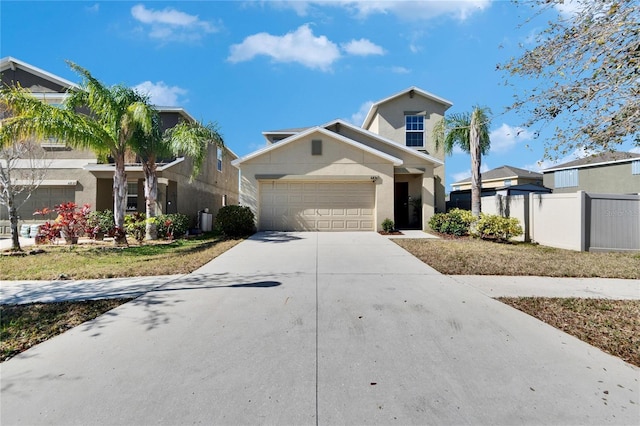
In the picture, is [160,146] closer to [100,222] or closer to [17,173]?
[100,222]

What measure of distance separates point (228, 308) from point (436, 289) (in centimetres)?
375

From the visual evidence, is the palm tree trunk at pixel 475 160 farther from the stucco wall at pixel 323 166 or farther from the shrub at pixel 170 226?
the shrub at pixel 170 226

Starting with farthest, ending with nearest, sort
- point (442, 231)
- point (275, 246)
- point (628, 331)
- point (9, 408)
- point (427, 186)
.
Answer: point (427, 186), point (442, 231), point (275, 246), point (628, 331), point (9, 408)

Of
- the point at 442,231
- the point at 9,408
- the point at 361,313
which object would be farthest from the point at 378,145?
the point at 9,408

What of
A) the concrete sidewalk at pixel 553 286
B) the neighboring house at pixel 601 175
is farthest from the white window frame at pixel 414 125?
the concrete sidewalk at pixel 553 286

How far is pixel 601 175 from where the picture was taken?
78.4 ft

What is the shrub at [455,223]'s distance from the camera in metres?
14.0

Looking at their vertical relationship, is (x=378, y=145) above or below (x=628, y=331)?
above

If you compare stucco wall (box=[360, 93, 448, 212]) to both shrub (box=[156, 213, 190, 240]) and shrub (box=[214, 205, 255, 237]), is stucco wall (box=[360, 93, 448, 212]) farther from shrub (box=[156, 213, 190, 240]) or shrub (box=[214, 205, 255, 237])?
shrub (box=[156, 213, 190, 240])

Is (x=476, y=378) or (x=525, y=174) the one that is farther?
(x=525, y=174)

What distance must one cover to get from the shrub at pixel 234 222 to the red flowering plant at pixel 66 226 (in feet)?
16.5

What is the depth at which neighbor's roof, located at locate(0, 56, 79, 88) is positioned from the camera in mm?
15828

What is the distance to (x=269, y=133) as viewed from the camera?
20.5m

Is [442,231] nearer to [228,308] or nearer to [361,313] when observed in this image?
[361,313]
